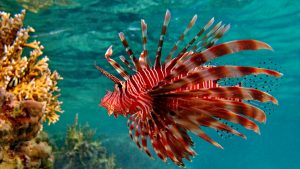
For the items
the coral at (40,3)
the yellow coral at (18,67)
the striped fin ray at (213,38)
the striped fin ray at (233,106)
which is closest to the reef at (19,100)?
the yellow coral at (18,67)

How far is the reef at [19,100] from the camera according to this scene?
89.4 inches

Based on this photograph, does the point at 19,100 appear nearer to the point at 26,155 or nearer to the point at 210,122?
the point at 26,155

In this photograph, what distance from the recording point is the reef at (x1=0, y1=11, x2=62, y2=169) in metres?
2.27

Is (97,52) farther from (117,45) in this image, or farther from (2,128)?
(2,128)

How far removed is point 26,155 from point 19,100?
0.49 metres

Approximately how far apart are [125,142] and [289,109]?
Result: 102ft

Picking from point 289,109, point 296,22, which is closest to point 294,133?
point 289,109

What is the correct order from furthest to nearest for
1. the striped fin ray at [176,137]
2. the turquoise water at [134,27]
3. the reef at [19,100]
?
the turquoise water at [134,27], the striped fin ray at [176,137], the reef at [19,100]

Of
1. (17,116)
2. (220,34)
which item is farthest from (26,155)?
(220,34)

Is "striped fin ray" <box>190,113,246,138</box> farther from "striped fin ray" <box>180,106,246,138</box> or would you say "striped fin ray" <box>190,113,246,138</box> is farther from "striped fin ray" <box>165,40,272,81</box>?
"striped fin ray" <box>165,40,272,81</box>

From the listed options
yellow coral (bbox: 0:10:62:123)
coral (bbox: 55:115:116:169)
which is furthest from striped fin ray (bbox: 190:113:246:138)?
coral (bbox: 55:115:116:169)

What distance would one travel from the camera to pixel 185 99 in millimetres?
2225

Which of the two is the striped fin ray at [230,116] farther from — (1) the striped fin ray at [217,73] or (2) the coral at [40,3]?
(2) the coral at [40,3]

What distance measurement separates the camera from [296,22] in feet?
47.3
